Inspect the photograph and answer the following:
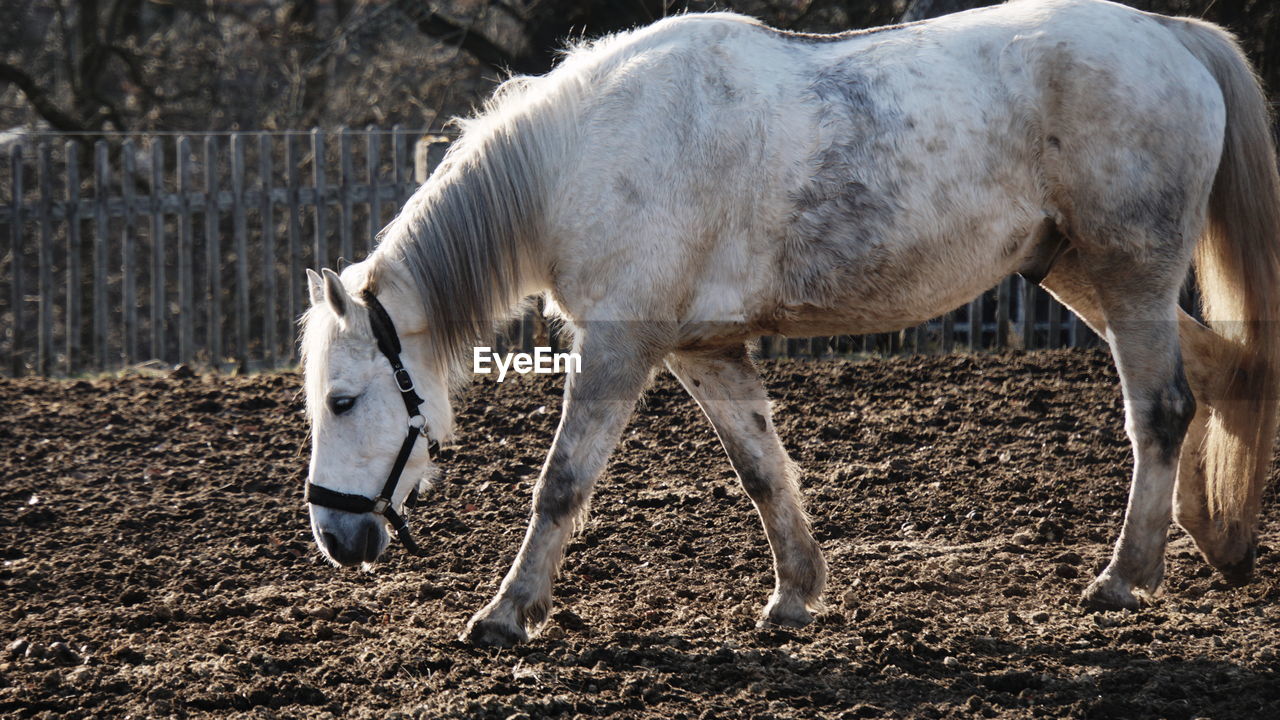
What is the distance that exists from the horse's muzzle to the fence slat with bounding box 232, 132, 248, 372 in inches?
207

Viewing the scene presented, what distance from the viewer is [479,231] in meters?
3.72

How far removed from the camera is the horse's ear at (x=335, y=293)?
352 cm

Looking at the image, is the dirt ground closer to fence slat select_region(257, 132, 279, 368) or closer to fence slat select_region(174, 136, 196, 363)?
fence slat select_region(257, 132, 279, 368)

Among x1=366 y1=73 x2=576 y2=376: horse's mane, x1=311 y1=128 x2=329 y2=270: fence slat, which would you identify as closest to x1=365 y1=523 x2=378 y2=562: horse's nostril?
x1=366 y1=73 x2=576 y2=376: horse's mane

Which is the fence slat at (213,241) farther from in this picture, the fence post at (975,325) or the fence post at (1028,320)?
the fence post at (1028,320)

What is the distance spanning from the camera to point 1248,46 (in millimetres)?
8273

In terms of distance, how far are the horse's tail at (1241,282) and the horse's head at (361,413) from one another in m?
2.56

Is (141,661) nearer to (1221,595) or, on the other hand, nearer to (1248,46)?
(1221,595)

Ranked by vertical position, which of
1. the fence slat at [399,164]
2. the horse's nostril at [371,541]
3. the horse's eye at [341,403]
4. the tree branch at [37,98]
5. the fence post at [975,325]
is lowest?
the horse's nostril at [371,541]

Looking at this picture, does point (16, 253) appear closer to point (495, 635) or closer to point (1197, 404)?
point (495, 635)

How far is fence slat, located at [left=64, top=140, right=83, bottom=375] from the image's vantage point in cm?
868

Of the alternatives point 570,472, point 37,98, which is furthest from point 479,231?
point 37,98

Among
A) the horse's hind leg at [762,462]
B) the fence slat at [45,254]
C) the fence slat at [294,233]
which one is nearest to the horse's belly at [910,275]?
the horse's hind leg at [762,462]

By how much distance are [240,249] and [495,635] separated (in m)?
5.86
